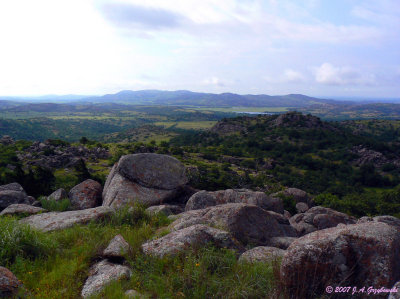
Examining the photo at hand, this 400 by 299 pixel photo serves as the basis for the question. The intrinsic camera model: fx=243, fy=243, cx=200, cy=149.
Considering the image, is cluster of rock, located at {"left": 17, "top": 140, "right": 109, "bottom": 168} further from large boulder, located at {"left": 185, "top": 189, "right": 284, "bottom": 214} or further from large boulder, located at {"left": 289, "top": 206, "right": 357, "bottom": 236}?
large boulder, located at {"left": 289, "top": 206, "right": 357, "bottom": 236}

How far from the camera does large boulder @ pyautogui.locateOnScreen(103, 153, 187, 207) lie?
13688 millimetres

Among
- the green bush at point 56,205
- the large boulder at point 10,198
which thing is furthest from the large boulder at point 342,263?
the large boulder at point 10,198

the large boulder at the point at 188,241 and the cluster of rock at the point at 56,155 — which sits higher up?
the large boulder at the point at 188,241

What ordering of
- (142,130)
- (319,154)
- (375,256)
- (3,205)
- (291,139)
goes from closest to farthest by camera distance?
(375,256) < (3,205) < (319,154) < (291,139) < (142,130)

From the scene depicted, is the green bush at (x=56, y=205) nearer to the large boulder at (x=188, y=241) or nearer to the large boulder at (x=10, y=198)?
the large boulder at (x=10, y=198)

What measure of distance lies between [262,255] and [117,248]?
380 cm

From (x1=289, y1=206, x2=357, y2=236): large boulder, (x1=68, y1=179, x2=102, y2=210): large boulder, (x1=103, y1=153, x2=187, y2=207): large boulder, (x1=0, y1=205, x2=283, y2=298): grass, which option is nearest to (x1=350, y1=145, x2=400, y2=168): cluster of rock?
(x1=289, y1=206, x2=357, y2=236): large boulder

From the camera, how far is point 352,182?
72812 millimetres

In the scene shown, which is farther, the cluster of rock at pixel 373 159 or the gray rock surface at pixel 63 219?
the cluster of rock at pixel 373 159

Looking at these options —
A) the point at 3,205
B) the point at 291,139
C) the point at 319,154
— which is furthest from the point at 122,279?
the point at 291,139

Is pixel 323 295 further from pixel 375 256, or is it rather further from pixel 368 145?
pixel 368 145

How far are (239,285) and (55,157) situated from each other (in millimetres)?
31608

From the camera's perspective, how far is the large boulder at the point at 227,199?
13094 mm

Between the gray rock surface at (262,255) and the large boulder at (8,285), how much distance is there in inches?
185
